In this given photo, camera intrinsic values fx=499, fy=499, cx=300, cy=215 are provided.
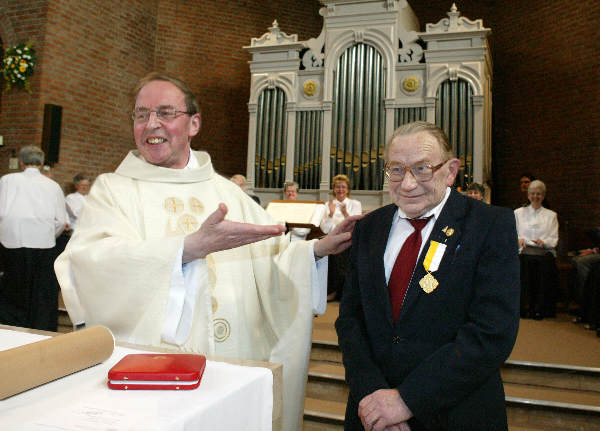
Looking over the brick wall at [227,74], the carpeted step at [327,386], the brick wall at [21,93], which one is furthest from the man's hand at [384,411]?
the brick wall at [21,93]

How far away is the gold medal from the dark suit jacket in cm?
1

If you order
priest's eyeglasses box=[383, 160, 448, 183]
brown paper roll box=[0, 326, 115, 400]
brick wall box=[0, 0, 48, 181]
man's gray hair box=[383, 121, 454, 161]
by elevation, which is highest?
brick wall box=[0, 0, 48, 181]

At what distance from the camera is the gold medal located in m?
1.62

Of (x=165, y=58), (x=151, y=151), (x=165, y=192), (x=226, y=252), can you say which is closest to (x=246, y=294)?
(x=226, y=252)

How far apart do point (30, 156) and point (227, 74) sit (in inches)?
215

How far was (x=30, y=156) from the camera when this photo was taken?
185 inches

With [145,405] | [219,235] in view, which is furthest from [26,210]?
[145,405]

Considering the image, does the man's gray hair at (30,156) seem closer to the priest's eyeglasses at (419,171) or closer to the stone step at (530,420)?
the stone step at (530,420)

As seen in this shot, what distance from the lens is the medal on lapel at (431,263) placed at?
1.62 m

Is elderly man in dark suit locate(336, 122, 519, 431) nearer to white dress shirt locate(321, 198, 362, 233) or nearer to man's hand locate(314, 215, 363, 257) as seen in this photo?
man's hand locate(314, 215, 363, 257)

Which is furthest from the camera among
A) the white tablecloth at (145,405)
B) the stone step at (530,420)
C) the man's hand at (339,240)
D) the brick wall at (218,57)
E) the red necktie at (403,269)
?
the brick wall at (218,57)

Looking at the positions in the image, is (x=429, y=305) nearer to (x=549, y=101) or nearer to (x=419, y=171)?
(x=419, y=171)

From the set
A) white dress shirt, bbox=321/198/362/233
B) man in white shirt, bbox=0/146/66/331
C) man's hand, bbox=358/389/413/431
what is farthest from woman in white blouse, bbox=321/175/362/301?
man's hand, bbox=358/389/413/431

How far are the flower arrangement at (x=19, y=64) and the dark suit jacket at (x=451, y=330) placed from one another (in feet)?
22.8
